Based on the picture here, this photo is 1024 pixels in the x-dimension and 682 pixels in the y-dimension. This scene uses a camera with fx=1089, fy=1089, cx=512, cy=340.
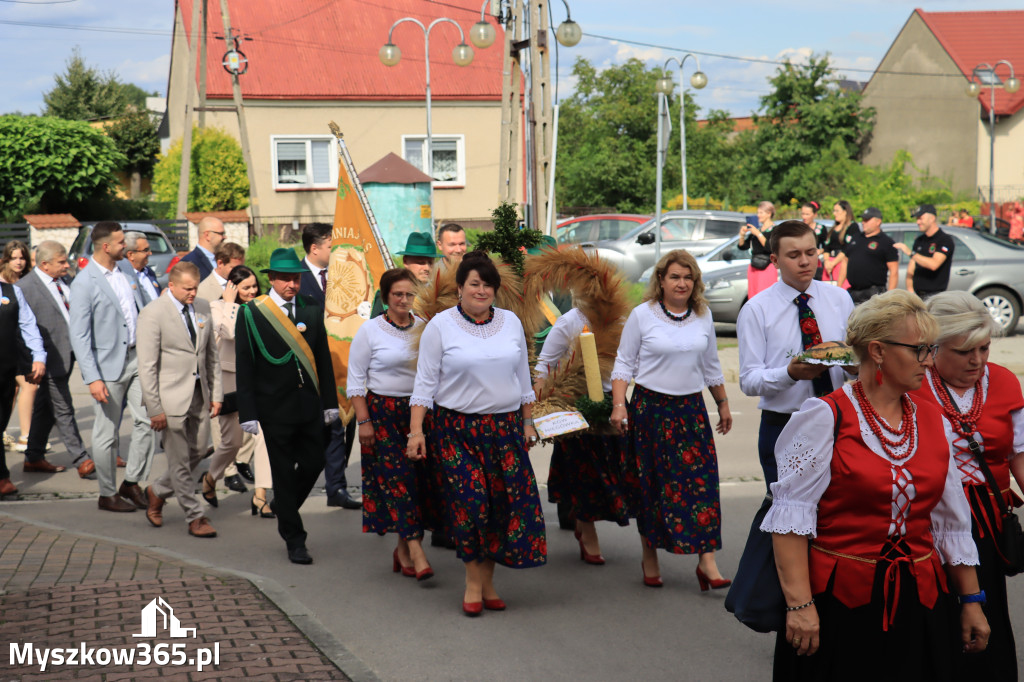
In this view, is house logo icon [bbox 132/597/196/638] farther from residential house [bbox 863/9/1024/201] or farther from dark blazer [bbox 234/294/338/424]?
residential house [bbox 863/9/1024/201]

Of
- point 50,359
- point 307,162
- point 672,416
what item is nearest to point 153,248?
point 307,162

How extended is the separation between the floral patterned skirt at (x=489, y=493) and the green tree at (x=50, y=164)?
27.4m

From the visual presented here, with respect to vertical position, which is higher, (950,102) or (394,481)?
(950,102)

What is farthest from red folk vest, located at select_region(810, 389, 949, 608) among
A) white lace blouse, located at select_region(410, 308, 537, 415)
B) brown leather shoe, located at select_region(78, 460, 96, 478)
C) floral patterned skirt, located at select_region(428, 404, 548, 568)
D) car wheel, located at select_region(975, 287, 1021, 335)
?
car wheel, located at select_region(975, 287, 1021, 335)

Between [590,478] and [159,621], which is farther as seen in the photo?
[590,478]

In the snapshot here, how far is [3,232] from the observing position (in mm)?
27766

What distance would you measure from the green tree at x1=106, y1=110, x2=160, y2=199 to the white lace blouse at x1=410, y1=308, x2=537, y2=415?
5196cm

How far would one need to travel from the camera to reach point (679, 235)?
73.3 ft

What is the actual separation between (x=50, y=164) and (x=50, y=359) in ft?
75.1

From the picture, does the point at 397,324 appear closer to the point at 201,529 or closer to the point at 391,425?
the point at 391,425

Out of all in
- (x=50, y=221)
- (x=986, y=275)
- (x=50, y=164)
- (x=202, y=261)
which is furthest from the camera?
(x=50, y=164)

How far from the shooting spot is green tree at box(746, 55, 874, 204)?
50.1 m

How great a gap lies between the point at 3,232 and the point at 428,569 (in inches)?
981

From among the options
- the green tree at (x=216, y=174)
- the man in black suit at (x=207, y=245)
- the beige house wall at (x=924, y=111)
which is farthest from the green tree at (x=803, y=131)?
the man in black suit at (x=207, y=245)
